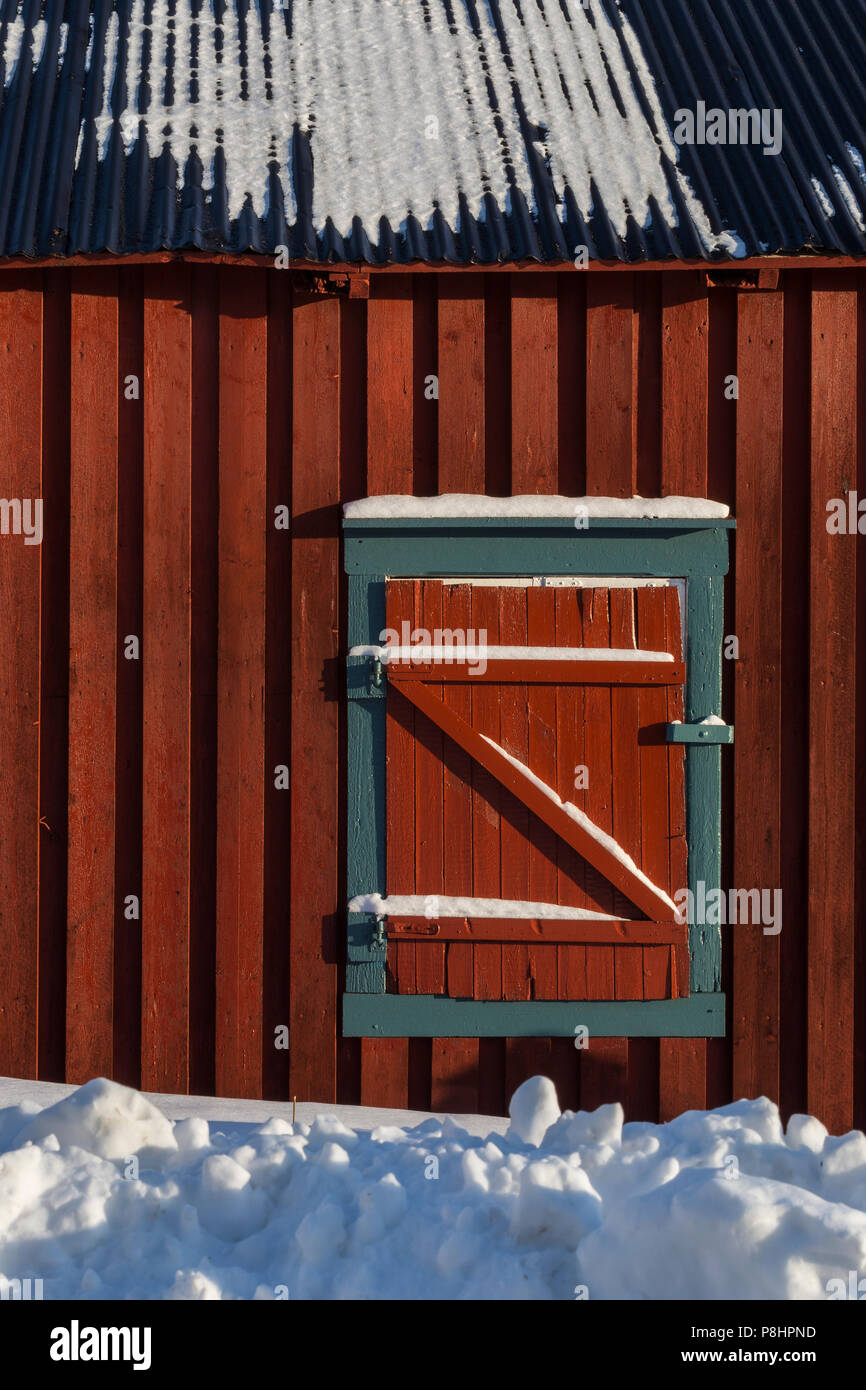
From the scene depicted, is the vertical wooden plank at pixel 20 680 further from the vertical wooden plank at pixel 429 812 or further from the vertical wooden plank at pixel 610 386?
the vertical wooden plank at pixel 610 386

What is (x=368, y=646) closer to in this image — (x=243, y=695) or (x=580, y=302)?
(x=243, y=695)

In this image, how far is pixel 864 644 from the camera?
4.52 metres

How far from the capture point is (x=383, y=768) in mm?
4398

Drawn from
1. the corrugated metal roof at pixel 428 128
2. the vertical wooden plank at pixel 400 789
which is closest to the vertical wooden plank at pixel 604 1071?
the vertical wooden plank at pixel 400 789

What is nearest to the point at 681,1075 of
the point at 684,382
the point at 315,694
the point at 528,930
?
the point at 528,930

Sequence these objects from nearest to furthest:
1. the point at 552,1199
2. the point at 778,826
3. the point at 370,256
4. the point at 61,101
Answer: the point at 552,1199
the point at 370,256
the point at 778,826
the point at 61,101

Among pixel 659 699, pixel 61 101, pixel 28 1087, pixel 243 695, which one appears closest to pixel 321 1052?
pixel 28 1087

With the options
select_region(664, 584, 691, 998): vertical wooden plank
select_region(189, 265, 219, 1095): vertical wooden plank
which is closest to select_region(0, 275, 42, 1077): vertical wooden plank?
select_region(189, 265, 219, 1095): vertical wooden plank

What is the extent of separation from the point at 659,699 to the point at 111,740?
2.38m

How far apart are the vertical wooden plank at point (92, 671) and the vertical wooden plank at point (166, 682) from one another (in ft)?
0.52

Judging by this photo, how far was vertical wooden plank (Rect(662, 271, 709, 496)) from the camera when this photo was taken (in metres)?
4.47

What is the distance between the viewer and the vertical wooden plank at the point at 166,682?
4.37 m

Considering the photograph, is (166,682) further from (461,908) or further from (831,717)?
(831,717)

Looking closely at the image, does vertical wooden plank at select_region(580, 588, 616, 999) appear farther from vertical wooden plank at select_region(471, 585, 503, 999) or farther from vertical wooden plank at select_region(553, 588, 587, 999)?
vertical wooden plank at select_region(471, 585, 503, 999)
